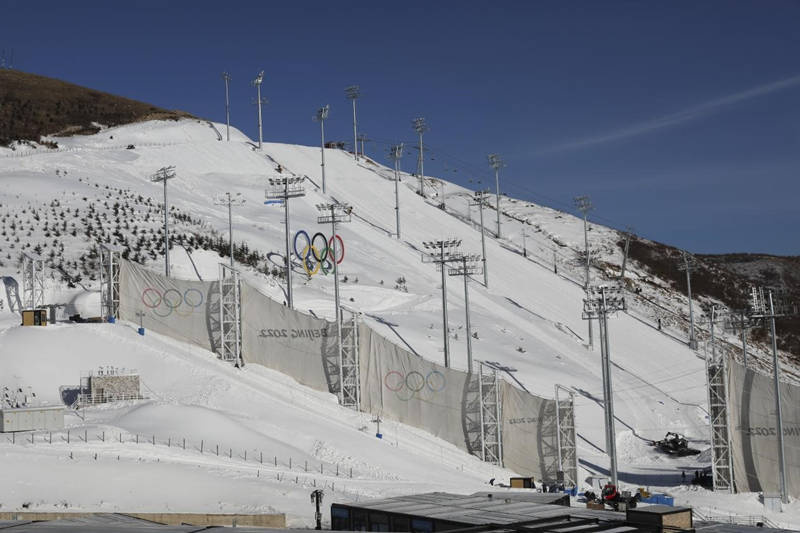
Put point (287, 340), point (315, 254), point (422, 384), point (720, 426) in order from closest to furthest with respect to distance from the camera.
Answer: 1. point (720, 426)
2. point (422, 384)
3. point (287, 340)
4. point (315, 254)

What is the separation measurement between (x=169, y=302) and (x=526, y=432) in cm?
1765

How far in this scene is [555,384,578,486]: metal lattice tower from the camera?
4309cm

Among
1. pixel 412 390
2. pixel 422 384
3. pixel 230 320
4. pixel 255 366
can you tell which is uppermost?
pixel 230 320

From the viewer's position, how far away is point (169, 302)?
4391 centimetres

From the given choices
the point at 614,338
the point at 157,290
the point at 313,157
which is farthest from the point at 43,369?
the point at 313,157

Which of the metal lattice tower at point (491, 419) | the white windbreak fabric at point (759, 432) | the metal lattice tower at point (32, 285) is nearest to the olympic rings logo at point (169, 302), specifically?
the metal lattice tower at point (32, 285)

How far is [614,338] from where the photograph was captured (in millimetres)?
70688

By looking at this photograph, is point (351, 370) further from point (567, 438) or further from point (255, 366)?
point (567, 438)

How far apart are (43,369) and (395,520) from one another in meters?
24.1

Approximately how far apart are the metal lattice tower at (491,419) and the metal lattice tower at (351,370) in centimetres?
569

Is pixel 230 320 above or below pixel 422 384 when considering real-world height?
above

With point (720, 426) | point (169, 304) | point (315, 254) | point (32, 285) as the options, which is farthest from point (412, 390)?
point (315, 254)

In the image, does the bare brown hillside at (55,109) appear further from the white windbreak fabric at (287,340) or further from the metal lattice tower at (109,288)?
the white windbreak fabric at (287,340)

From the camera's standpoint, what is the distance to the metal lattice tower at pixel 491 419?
43.5 meters
